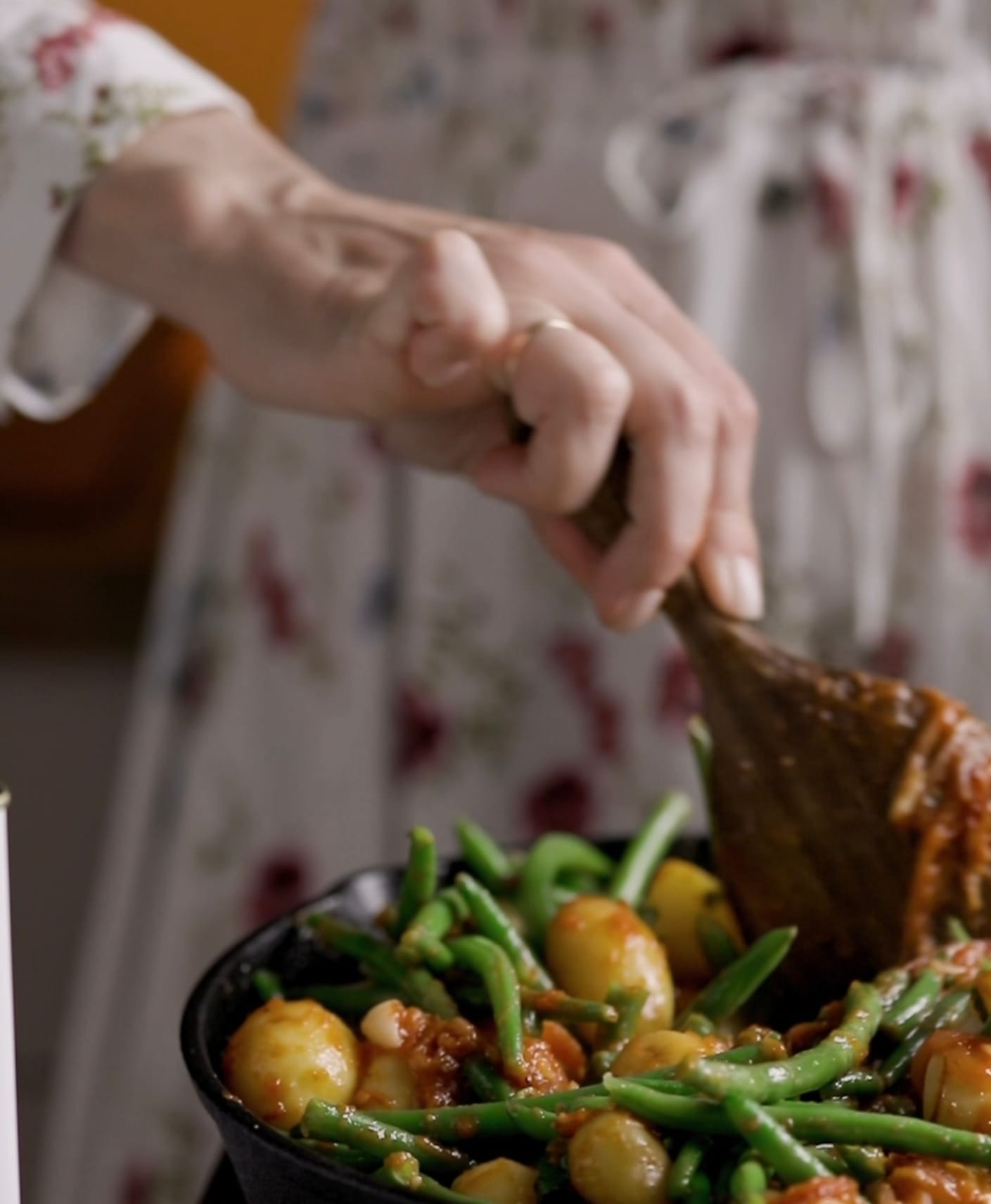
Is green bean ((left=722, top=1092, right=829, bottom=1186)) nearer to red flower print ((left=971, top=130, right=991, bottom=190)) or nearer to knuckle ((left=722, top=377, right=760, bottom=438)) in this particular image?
knuckle ((left=722, top=377, right=760, bottom=438))

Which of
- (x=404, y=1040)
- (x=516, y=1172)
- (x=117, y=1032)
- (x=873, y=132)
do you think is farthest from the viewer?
(x=117, y=1032)

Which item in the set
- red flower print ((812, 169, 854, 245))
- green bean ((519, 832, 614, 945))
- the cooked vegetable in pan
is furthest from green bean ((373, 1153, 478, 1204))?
red flower print ((812, 169, 854, 245))

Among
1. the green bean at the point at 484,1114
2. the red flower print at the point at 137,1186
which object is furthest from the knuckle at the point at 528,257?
the red flower print at the point at 137,1186

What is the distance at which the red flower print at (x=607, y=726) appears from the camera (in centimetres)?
158

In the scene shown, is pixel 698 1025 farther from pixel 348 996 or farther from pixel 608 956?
pixel 348 996

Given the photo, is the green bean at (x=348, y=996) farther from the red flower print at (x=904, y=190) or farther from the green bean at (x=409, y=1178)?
the red flower print at (x=904, y=190)

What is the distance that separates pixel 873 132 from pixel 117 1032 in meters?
1.24

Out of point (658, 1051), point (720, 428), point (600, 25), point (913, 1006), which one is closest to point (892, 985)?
point (913, 1006)

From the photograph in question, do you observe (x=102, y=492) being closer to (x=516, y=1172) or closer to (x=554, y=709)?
(x=554, y=709)

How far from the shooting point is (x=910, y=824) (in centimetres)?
72

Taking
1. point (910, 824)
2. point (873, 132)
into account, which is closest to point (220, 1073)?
point (910, 824)

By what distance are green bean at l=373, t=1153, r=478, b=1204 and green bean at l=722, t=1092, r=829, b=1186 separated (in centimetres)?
9

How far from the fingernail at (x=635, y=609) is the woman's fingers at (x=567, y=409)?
59 millimetres

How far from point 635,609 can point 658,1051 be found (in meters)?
0.32
